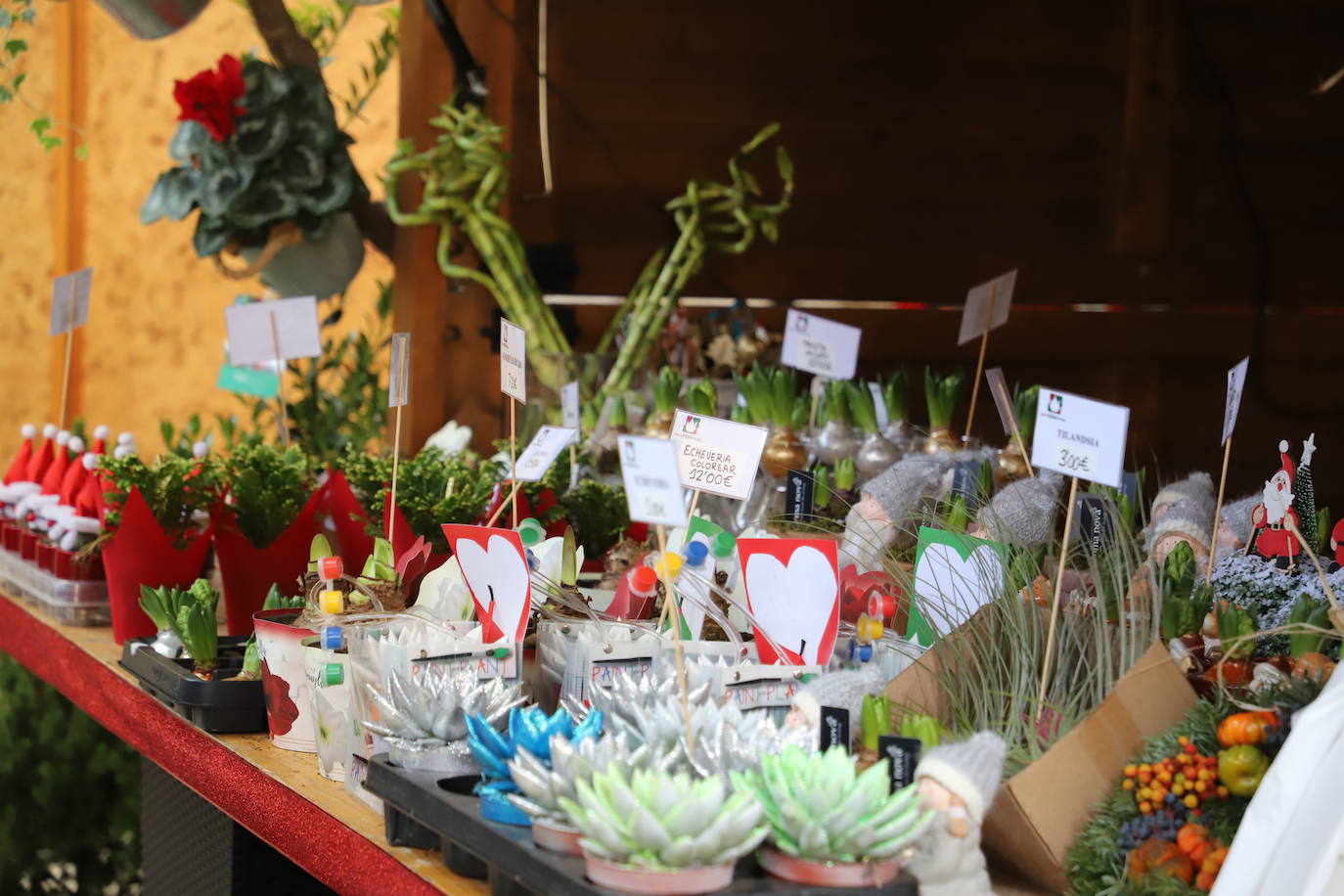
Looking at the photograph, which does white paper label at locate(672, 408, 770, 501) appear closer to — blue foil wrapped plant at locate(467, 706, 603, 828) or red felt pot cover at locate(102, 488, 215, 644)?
blue foil wrapped plant at locate(467, 706, 603, 828)

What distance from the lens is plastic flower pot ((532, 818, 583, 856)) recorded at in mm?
1165

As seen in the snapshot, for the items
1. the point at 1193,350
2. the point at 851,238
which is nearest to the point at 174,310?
the point at 851,238

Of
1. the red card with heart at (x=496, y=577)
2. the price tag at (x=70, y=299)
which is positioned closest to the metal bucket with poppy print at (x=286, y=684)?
the red card with heart at (x=496, y=577)

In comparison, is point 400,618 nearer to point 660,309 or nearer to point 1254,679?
point 1254,679

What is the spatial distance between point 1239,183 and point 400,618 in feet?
12.4

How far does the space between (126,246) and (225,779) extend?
525 cm

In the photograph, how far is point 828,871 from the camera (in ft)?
3.66

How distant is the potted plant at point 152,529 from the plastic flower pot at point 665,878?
1370mm

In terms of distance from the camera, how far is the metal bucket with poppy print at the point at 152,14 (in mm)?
3172

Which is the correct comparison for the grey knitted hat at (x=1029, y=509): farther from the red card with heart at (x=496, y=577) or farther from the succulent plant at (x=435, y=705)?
the succulent plant at (x=435, y=705)

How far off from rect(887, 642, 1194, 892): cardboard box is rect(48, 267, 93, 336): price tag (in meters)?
2.62

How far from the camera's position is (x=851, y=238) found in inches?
179

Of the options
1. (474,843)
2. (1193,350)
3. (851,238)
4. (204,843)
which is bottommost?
(204,843)

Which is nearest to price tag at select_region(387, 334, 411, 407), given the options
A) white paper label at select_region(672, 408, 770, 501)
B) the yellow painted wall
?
white paper label at select_region(672, 408, 770, 501)
